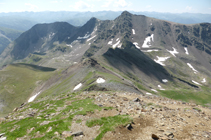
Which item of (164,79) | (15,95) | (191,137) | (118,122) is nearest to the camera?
(191,137)

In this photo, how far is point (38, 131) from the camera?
1560 cm

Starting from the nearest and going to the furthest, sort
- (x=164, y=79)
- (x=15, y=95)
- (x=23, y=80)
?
(x=15, y=95)
(x=23, y=80)
(x=164, y=79)

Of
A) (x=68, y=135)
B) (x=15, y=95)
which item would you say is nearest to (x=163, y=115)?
(x=68, y=135)

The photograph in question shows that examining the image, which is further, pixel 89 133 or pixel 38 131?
pixel 38 131

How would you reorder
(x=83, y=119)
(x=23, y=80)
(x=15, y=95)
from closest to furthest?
(x=83, y=119) < (x=15, y=95) < (x=23, y=80)

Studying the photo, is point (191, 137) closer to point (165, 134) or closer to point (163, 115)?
point (165, 134)

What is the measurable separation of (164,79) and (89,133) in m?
146

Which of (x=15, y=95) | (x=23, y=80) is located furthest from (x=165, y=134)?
(x=23, y=80)

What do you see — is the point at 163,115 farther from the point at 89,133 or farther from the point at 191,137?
the point at 89,133

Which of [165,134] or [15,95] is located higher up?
[165,134]

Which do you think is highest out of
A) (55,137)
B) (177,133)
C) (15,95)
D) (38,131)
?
(177,133)

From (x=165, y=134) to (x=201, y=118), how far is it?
31.4 feet

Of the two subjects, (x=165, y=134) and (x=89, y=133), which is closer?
(x=165, y=134)

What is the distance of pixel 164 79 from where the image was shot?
144 meters
